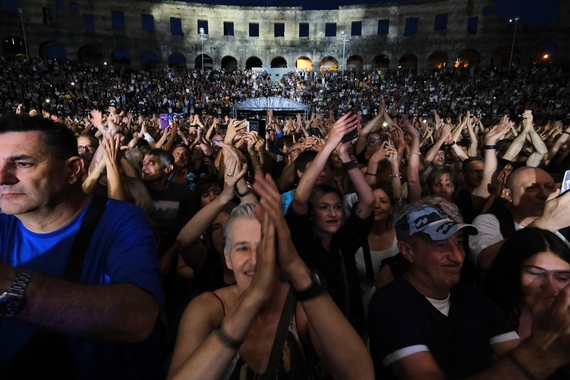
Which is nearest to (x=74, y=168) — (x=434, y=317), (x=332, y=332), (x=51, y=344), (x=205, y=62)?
(x=51, y=344)

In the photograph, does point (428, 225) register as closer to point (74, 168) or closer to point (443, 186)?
point (74, 168)

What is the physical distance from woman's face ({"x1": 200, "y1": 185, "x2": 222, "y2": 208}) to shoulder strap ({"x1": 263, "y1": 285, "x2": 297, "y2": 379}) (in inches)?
88.7

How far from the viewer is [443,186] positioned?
13.0ft

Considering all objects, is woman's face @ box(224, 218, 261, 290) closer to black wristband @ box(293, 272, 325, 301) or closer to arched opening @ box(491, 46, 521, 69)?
black wristband @ box(293, 272, 325, 301)

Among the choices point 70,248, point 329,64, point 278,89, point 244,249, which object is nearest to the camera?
point 70,248

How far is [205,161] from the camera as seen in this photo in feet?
20.6

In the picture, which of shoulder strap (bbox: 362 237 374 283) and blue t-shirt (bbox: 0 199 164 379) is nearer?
blue t-shirt (bbox: 0 199 164 379)

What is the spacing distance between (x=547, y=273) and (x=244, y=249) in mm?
1643

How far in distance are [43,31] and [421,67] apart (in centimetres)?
3979

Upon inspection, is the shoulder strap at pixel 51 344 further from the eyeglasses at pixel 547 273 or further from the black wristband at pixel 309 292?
the eyeglasses at pixel 547 273

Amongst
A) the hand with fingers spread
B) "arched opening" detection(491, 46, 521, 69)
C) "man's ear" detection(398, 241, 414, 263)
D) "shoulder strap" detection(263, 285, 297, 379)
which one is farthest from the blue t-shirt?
"arched opening" detection(491, 46, 521, 69)

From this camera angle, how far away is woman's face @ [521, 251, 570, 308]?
1971 millimetres

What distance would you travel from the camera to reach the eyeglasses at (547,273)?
6.45 ft

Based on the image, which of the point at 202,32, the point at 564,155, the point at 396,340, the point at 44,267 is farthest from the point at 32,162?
the point at 202,32
